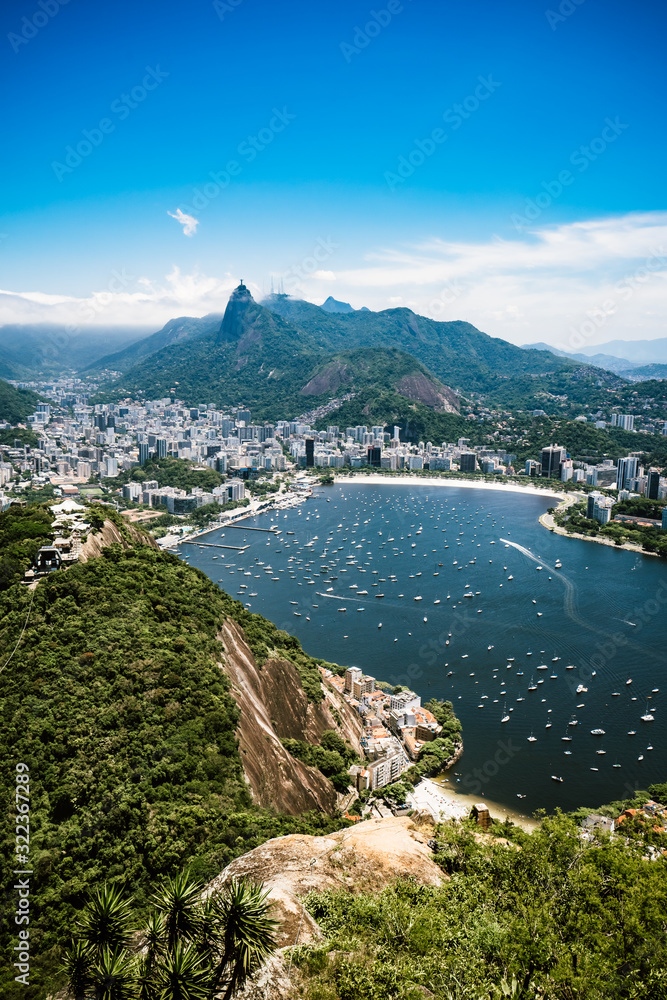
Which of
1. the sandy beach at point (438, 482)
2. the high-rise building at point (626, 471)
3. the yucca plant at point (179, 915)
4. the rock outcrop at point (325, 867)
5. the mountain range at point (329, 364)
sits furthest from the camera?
the mountain range at point (329, 364)

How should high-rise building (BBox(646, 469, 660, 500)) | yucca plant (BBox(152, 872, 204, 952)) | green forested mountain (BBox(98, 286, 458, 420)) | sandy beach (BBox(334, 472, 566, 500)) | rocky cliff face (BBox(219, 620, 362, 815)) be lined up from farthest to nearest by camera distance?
1. green forested mountain (BBox(98, 286, 458, 420))
2. sandy beach (BBox(334, 472, 566, 500))
3. high-rise building (BBox(646, 469, 660, 500))
4. rocky cliff face (BBox(219, 620, 362, 815))
5. yucca plant (BBox(152, 872, 204, 952))

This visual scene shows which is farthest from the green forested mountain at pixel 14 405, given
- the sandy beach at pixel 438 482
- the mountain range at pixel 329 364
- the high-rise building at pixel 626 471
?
the high-rise building at pixel 626 471

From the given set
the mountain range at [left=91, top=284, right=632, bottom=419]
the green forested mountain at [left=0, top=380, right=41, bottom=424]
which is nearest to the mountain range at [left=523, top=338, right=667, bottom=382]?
the mountain range at [left=91, top=284, right=632, bottom=419]

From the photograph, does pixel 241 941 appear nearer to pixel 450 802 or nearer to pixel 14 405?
pixel 450 802

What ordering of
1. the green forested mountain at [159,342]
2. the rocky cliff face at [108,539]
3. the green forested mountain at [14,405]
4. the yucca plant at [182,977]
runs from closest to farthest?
the yucca plant at [182,977], the rocky cliff face at [108,539], the green forested mountain at [14,405], the green forested mountain at [159,342]

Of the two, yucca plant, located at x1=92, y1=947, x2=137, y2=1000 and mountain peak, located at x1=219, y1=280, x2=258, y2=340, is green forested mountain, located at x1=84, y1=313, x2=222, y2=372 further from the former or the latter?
yucca plant, located at x1=92, y1=947, x2=137, y2=1000

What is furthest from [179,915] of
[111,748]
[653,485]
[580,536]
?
[653,485]

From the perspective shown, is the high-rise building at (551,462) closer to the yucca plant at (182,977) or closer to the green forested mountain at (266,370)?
the green forested mountain at (266,370)

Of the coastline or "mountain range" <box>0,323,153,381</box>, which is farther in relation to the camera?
"mountain range" <box>0,323,153,381</box>
